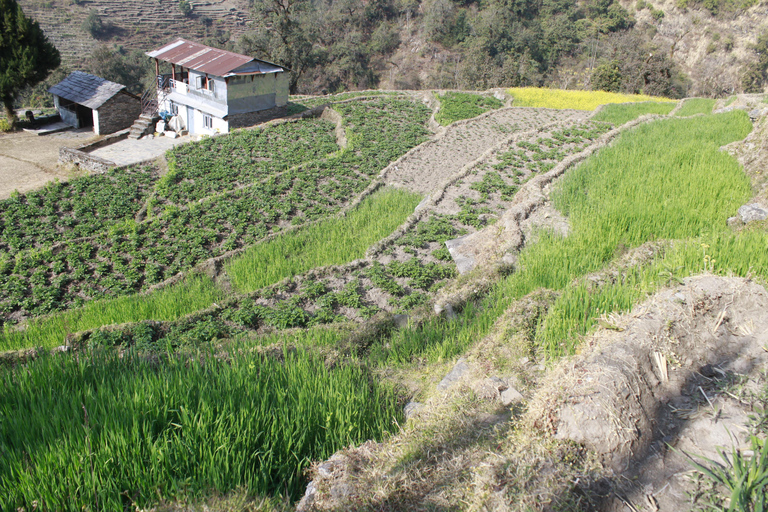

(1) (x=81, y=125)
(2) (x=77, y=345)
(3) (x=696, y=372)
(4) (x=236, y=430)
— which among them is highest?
(3) (x=696, y=372)

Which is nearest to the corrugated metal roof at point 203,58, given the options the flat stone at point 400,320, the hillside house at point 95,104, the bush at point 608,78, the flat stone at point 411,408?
the hillside house at point 95,104

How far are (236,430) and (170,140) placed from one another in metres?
23.3

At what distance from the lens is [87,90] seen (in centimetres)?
2620

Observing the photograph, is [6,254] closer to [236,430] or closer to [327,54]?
[236,430]

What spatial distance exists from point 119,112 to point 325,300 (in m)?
23.4

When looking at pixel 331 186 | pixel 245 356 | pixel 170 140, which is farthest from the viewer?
pixel 170 140

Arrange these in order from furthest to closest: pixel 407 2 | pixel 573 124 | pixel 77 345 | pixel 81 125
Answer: pixel 407 2 < pixel 81 125 < pixel 573 124 < pixel 77 345

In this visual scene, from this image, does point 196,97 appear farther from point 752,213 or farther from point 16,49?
point 752,213

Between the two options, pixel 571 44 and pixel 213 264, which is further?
pixel 571 44

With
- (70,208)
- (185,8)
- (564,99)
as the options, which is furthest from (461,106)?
(185,8)

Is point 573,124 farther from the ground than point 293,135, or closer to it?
farther from the ground

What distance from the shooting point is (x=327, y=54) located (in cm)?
4316

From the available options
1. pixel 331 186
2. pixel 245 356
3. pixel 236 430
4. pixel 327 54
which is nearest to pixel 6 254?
pixel 331 186

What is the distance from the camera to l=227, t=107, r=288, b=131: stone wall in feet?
76.8
